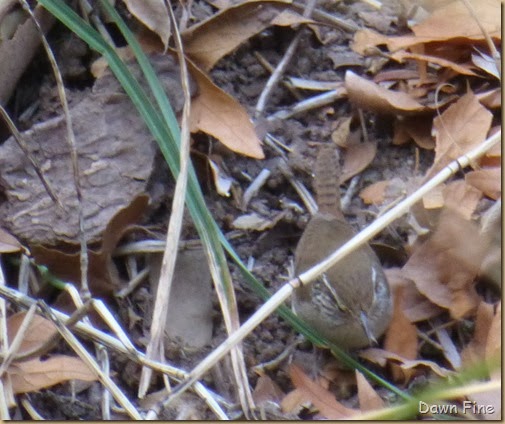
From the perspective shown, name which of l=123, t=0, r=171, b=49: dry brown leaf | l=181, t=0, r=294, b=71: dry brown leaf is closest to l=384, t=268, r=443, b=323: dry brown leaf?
l=181, t=0, r=294, b=71: dry brown leaf

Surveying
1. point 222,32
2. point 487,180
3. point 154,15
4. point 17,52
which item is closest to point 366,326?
point 487,180

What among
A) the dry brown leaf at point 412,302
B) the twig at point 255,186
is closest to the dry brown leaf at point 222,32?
the twig at point 255,186

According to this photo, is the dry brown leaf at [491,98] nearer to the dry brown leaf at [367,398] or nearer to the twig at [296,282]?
the twig at [296,282]

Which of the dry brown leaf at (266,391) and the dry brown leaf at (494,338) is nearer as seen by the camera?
the dry brown leaf at (494,338)

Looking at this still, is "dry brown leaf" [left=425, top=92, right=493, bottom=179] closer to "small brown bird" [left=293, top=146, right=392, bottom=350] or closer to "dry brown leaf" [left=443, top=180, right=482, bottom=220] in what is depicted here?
"dry brown leaf" [left=443, top=180, right=482, bottom=220]

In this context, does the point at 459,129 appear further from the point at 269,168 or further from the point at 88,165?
the point at 88,165
